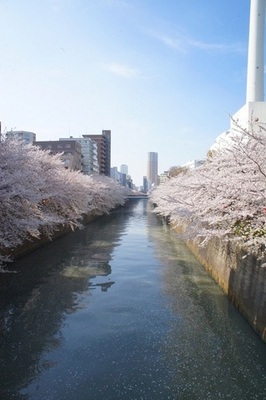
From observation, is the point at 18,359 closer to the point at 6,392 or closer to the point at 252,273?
the point at 6,392

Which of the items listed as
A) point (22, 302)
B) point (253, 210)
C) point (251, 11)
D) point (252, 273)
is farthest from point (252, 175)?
point (251, 11)

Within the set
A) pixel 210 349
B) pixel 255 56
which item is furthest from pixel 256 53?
pixel 210 349

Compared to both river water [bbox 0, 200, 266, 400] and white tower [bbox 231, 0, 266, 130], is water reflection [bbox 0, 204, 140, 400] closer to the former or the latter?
river water [bbox 0, 200, 266, 400]

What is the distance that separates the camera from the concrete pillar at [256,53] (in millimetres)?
44656

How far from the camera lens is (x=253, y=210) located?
8906mm

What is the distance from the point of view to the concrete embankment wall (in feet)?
27.0

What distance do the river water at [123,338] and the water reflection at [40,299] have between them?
3 centimetres

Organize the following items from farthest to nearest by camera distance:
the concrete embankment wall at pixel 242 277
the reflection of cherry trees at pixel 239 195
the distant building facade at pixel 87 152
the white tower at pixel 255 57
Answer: the distant building facade at pixel 87 152, the white tower at pixel 255 57, the reflection of cherry trees at pixel 239 195, the concrete embankment wall at pixel 242 277

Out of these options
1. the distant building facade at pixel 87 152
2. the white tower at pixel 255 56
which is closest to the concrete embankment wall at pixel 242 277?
the white tower at pixel 255 56

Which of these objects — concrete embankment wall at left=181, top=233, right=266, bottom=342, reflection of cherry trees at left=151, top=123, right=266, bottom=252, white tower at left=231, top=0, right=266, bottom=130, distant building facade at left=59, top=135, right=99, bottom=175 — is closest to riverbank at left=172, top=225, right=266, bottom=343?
concrete embankment wall at left=181, top=233, right=266, bottom=342

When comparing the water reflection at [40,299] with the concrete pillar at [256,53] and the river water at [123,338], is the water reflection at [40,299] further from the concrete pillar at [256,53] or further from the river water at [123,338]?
the concrete pillar at [256,53]

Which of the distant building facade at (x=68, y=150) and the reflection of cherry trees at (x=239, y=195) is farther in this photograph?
the distant building facade at (x=68, y=150)

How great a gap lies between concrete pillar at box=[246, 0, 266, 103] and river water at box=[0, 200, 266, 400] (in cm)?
3971

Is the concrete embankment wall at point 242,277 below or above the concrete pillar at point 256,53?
below
